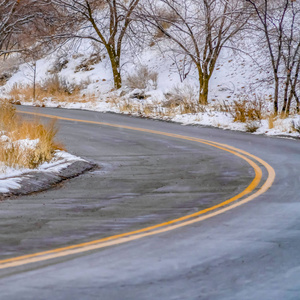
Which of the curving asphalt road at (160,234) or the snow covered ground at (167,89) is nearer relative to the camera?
the curving asphalt road at (160,234)

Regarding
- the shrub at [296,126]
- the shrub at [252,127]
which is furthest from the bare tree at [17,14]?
the shrub at [296,126]

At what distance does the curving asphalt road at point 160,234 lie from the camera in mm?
4648

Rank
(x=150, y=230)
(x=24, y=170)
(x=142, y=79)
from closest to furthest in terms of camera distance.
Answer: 1. (x=150, y=230)
2. (x=24, y=170)
3. (x=142, y=79)

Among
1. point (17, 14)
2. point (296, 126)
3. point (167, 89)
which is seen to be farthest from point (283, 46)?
point (17, 14)

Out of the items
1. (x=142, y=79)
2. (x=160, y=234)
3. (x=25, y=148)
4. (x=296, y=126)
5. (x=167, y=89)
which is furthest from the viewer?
(x=142, y=79)

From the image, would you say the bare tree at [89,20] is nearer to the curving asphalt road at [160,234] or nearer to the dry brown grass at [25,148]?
the dry brown grass at [25,148]

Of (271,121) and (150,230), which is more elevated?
(271,121)

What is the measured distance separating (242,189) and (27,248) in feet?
15.4

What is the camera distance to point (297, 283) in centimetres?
480

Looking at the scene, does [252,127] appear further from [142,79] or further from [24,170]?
[142,79]

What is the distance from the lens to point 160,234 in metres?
6.53

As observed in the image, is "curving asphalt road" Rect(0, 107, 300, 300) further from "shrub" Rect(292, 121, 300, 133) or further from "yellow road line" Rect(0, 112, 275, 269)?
"shrub" Rect(292, 121, 300, 133)

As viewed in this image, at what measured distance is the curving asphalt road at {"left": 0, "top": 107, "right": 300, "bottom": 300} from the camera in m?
4.65

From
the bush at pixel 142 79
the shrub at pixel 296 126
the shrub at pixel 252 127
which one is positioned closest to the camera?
the shrub at pixel 296 126
